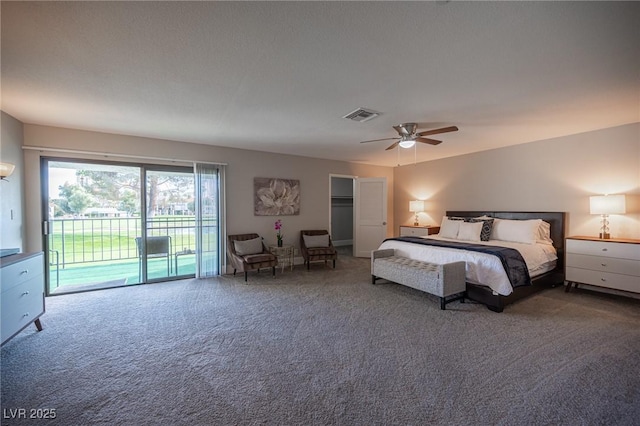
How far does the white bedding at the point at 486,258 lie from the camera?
3.16 meters

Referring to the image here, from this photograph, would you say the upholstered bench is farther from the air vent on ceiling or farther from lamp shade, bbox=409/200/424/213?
lamp shade, bbox=409/200/424/213

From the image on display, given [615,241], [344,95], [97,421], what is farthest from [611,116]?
[97,421]

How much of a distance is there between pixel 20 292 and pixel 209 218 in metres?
2.51

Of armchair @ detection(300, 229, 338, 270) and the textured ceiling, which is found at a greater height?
the textured ceiling

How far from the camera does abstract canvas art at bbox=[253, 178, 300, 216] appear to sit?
17.2ft

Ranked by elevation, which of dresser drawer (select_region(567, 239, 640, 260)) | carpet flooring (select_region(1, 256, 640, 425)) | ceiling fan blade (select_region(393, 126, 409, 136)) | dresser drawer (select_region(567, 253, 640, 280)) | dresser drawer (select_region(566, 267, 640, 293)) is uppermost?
ceiling fan blade (select_region(393, 126, 409, 136))

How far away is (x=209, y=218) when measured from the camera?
469cm

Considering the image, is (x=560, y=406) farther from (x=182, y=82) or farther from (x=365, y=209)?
(x=365, y=209)

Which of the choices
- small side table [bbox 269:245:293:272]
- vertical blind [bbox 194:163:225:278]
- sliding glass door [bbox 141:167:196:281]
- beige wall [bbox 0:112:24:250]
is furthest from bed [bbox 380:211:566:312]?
beige wall [bbox 0:112:24:250]

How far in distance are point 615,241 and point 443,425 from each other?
12.3 ft

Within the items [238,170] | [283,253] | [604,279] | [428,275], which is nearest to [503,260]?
[428,275]

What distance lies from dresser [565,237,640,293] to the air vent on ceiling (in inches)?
135

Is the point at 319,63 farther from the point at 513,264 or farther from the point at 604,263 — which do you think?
the point at 604,263

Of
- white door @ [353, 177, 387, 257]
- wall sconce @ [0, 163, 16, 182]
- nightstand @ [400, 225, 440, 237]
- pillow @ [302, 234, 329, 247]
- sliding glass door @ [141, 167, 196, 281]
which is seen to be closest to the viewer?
wall sconce @ [0, 163, 16, 182]
